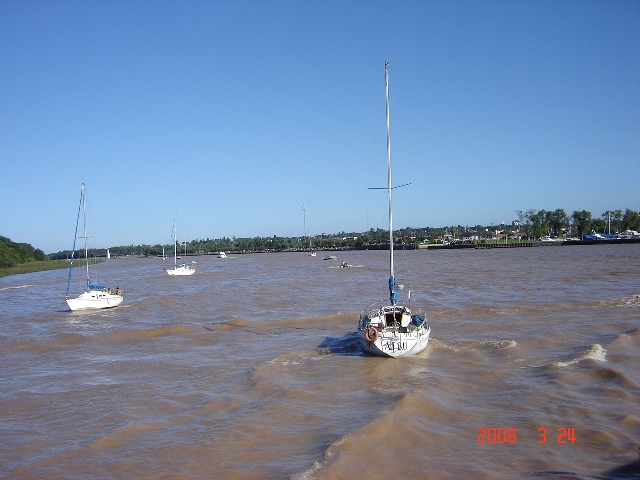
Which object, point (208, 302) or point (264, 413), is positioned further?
point (208, 302)

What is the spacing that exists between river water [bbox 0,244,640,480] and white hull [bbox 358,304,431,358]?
60 centimetres

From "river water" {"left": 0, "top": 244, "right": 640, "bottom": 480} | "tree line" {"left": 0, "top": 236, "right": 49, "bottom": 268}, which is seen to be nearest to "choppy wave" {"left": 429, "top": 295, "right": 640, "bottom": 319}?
"river water" {"left": 0, "top": 244, "right": 640, "bottom": 480}

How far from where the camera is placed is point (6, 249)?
141250mm

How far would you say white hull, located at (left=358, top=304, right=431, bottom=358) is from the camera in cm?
2034

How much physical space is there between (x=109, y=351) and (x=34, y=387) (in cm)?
668

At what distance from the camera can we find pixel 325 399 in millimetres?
16969

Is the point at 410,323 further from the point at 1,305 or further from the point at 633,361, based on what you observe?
the point at 1,305

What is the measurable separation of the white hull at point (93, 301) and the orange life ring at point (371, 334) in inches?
1173

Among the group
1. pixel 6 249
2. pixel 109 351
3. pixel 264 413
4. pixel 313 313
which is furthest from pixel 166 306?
pixel 6 249
